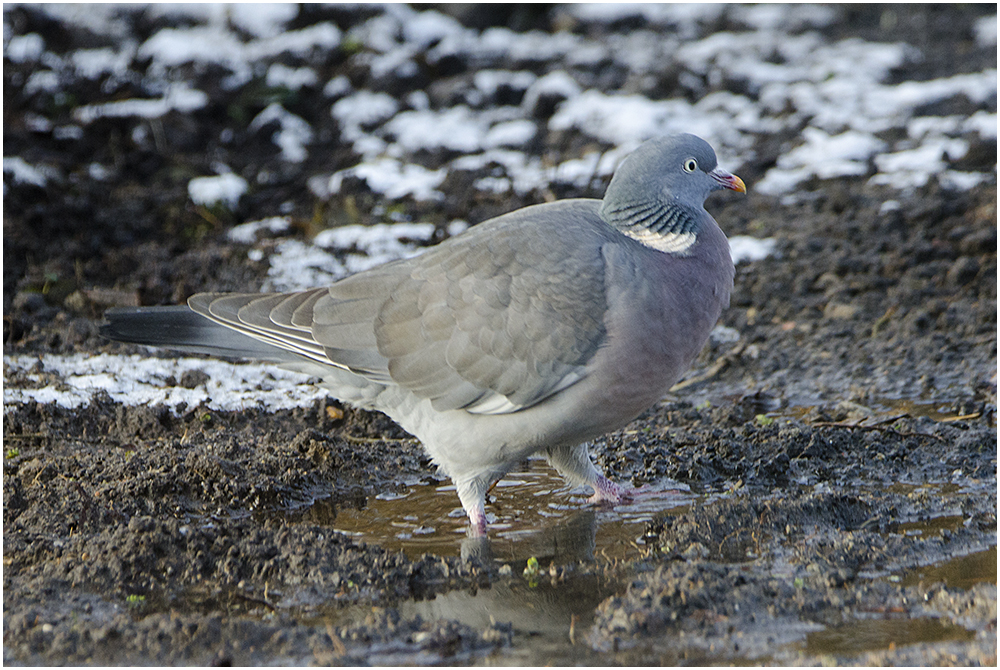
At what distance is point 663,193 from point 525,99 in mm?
5125

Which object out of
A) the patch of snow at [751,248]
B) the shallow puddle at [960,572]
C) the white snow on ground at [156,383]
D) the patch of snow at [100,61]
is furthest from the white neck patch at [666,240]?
the patch of snow at [100,61]

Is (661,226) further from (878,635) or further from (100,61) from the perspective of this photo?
(100,61)

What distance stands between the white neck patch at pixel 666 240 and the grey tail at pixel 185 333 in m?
1.54

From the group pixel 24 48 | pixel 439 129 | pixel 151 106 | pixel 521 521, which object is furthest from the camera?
pixel 24 48

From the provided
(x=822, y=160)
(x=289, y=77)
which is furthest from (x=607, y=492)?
(x=289, y=77)

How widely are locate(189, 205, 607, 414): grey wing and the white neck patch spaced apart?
22cm

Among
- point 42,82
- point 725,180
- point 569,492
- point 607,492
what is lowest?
point 569,492

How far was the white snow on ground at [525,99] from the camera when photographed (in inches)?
290

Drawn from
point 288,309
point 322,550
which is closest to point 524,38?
point 288,309

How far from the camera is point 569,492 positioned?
444cm

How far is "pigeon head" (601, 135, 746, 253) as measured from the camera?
3.96 m

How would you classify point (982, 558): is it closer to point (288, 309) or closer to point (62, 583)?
point (288, 309)

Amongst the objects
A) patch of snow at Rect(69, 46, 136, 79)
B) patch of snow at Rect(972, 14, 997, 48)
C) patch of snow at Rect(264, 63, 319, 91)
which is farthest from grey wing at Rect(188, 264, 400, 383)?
patch of snow at Rect(972, 14, 997, 48)

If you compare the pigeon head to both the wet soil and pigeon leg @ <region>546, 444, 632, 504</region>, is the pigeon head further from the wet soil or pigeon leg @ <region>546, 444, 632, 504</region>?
the wet soil
